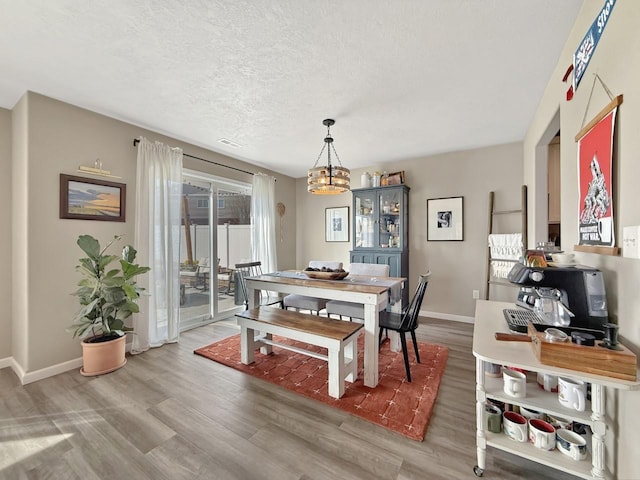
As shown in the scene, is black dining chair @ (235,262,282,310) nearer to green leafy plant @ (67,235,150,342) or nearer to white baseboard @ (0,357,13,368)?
green leafy plant @ (67,235,150,342)

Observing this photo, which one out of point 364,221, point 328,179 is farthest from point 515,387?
point 364,221

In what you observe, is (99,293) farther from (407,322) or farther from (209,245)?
(407,322)

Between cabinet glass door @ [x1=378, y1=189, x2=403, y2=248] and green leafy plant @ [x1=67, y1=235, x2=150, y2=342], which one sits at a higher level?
cabinet glass door @ [x1=378, y1=189, x2=403, y2=248]

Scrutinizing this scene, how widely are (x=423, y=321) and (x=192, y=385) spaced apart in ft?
10.2

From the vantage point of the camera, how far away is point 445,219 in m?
3.98

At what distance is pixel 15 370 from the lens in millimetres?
2457

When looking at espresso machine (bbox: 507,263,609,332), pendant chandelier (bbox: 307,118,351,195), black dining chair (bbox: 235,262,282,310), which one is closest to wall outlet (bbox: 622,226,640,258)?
espresso machine (bbox: 507,263,609,332)

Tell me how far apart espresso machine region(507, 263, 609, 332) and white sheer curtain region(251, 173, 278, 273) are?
3800mm

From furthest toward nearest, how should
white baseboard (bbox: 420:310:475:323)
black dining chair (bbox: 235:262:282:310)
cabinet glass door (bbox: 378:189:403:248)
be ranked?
1. cabinet glass door (bbox: 378:189:403:248)
2. white baseboard (bbox: 420:310:475:323)
3. black dining chair (bbox: 235:262:282:310)

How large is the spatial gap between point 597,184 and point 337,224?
3931mm

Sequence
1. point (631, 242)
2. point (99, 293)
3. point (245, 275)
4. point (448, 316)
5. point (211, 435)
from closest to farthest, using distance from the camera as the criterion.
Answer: point (631, 242) < point (211, 435) < point (99, 293) < point (245, 275) < point (448, 316)

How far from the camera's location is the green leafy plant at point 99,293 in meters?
2.36

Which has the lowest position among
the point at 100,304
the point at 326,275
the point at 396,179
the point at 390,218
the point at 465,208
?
the point at 100,304

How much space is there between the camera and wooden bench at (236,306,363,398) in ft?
6.78
